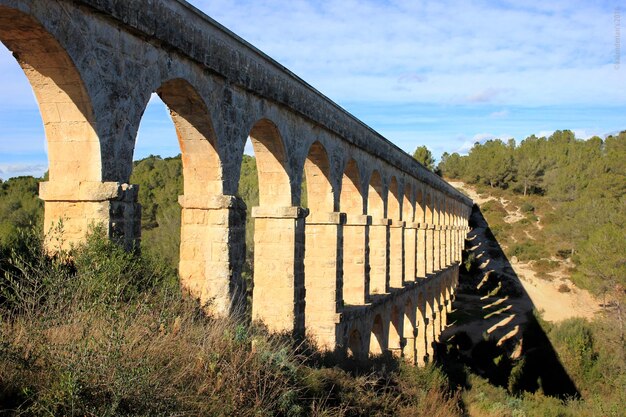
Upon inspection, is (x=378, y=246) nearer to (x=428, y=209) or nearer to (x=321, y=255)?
(x=321, y=255)

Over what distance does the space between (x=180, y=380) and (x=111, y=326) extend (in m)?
0.56

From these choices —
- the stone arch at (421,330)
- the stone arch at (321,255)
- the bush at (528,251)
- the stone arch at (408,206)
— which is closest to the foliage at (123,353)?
the stone arch at (321,255)

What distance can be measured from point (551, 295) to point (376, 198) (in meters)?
21.3

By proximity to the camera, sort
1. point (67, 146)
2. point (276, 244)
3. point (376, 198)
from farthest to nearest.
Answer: point (376, 198)
point (276, 244)
point (67, 146)

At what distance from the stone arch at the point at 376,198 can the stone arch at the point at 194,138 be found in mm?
7829

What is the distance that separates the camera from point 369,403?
6.54m

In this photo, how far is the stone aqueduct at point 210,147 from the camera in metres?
4.88

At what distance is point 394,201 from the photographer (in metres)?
16.7

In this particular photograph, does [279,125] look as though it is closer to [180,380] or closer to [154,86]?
[154,86]

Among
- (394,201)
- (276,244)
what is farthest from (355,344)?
(394,201)

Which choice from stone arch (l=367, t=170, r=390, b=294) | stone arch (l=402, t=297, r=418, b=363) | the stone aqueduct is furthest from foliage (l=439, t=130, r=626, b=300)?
the stone aqueduct

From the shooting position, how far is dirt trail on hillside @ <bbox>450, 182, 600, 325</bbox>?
2891cm

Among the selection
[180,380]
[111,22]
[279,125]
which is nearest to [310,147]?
[279,125]

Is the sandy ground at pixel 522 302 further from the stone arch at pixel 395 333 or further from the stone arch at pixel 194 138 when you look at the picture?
the stone arch at pixel 194 138
